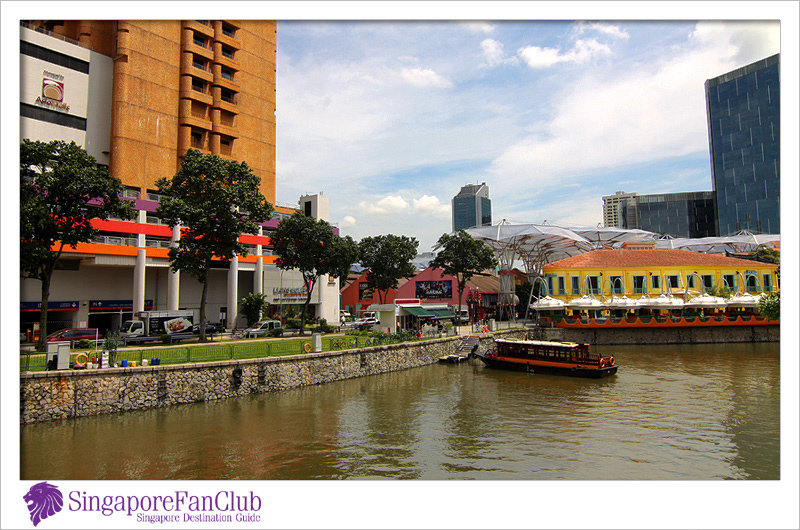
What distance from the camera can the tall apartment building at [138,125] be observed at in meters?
39.5

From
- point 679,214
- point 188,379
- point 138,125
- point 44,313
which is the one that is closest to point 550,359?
point 188,379

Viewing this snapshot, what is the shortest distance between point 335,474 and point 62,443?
1011 centimetres

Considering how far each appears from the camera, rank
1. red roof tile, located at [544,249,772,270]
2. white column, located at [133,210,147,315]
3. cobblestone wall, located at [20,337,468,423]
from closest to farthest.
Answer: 1. cobblestone wall, located at [20,337,468,423]
2. white column, located at [133,210,147,315]
3. red roof tile, located at [544,249,772,270]

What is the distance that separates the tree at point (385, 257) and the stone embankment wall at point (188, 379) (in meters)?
21.3

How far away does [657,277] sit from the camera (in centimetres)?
5266

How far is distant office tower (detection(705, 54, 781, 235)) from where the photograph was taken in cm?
9612

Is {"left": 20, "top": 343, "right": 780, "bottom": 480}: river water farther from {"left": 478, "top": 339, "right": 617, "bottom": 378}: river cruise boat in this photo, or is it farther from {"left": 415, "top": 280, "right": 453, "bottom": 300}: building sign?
{"left": 415, "top": 280, "right": 453, "bottom": 300}: building sign

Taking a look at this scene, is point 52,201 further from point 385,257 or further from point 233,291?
point 385,257

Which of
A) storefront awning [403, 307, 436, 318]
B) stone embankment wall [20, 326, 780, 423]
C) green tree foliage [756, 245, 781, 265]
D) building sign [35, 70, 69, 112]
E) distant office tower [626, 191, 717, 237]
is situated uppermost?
distant office tower [626, 191, 717, 237]

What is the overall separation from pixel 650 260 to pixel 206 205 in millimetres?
47354

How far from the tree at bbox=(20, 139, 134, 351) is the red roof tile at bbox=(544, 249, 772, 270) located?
4461cm

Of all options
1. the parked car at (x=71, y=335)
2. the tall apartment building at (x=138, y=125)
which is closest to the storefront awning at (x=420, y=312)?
the tall apartment building at (x=138, y=125)

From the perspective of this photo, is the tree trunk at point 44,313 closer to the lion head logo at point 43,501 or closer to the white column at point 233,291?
the lion head logo at point 43,501

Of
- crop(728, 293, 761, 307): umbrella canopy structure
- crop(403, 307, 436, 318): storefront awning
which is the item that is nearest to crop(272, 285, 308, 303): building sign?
crop(403, 307, 436, 318): storefront awning
